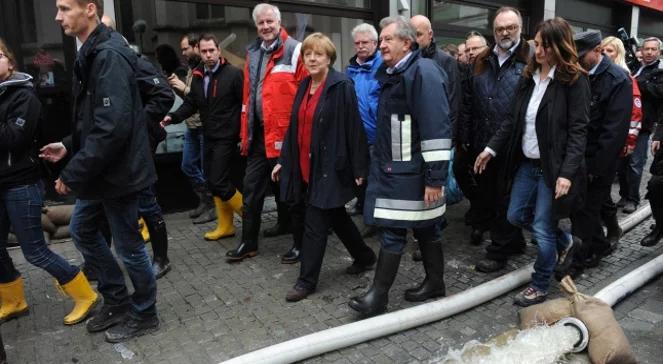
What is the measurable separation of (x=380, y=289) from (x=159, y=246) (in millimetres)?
1841

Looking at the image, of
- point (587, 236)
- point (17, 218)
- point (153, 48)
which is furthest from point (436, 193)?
point (153, 48)

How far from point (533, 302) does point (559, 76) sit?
1503 millimetres

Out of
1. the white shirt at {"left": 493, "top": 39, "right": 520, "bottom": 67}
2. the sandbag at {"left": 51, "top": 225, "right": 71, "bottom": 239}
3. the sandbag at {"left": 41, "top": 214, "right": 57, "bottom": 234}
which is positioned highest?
the white shirt at {"left": 493, "top": 39, "right": 520, "bottom": 67}

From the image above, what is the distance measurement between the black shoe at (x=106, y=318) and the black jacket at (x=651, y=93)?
5.77 metres

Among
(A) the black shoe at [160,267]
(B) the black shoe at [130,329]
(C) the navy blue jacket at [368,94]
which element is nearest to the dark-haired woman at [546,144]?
(C) the navy blue jacket at [368,94]

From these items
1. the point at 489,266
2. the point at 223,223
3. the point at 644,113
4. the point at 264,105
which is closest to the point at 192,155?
the point at 223,223

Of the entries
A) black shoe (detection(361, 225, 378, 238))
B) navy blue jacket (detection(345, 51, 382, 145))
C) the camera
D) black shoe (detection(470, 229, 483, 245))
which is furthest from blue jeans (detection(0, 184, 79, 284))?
the camera

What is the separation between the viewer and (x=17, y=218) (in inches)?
128

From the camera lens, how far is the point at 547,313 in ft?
10.3

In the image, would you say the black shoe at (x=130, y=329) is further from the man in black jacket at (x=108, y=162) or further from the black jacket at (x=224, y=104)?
the black jacket at (x=224, y=104)

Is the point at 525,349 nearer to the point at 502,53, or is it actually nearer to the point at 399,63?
the point at 399,63

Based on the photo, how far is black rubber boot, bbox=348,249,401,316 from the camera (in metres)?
3.45

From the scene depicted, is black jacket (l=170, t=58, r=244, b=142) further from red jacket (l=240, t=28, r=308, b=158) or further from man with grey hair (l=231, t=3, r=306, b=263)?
red jacket (l=240, t=28, r=308, b=158)

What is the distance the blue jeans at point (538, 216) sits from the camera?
3615 mm
